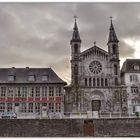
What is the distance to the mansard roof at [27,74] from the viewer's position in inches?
1903

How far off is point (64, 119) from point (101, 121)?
335cm

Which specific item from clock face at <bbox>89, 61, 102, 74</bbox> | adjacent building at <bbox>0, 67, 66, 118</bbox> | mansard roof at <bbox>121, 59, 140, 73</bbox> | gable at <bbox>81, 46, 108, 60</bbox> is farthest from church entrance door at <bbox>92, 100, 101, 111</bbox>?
gable at <bbox>81, 46, 108, 60</bbox>

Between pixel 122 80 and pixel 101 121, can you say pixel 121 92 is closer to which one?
pixel 122 80

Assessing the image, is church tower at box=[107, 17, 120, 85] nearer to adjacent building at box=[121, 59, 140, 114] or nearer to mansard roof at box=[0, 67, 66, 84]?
adjacent building at box=[121, 59, 140, 114]

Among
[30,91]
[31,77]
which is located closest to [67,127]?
[30,91]

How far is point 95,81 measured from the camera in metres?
49.8

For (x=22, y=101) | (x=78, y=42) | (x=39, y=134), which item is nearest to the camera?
(x=39, y=134)

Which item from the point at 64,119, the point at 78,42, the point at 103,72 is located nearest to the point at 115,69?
the point at 103,72

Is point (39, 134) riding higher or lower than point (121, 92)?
lower

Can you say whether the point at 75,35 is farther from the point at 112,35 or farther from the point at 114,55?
the point at 114,55

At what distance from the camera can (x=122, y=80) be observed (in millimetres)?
51781

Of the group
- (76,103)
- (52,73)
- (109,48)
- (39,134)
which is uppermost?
(109,48)

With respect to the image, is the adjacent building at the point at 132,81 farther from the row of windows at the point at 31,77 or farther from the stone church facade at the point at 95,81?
the row of windows at the point at 31,77

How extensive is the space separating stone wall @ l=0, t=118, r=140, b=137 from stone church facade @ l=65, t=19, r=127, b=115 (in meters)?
11.9
